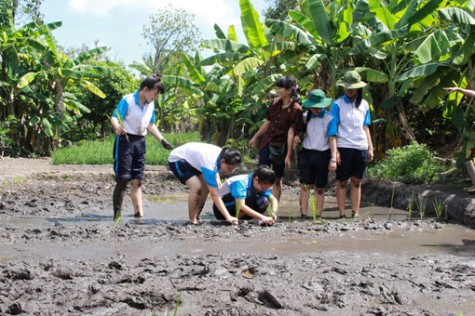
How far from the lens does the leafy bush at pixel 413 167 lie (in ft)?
27.1

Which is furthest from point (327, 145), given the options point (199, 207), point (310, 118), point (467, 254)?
point (467, 254)

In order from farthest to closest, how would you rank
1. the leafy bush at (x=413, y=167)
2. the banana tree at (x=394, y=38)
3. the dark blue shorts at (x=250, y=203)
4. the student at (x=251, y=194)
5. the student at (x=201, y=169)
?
the banana tree at (x=394, y=38)
the leafy bush at (x=413, y=167)
the dark blue shorts at (x=250, y=203)
the student at (x=251, y=194)
the student at (x=201, y=169)

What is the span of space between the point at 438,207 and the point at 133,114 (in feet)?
12.4

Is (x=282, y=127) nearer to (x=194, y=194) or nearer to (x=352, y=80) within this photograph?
(x=352, y=80)

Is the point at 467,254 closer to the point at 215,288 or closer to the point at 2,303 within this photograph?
the point at 215,288

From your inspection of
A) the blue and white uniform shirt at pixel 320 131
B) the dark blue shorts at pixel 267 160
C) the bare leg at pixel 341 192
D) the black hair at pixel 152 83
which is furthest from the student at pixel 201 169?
the bare leg at pixel 341 192

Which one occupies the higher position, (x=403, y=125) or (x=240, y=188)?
(x=403, y=125)

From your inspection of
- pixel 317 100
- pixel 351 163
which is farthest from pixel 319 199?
pixel 317 100

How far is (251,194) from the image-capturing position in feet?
19.6

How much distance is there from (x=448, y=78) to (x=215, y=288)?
7.31 m

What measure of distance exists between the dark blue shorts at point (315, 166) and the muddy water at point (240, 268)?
64cm

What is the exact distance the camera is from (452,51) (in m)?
8.81

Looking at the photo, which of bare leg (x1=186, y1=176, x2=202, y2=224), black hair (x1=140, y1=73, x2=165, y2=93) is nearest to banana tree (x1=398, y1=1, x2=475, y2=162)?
bare leg (x1=186, y1=176, x2=202, y2=224)

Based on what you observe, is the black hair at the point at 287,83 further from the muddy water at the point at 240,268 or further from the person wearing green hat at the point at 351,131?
the muddy water at the point at 240,268
